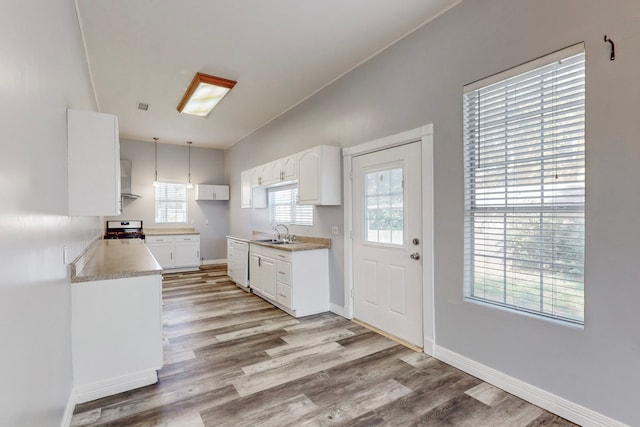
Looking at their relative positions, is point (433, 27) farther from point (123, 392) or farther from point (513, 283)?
point (123, 392)

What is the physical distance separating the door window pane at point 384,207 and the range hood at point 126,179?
221 inches

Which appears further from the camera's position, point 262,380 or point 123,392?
point 262,380

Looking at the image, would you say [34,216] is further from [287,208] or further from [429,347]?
[287,208]

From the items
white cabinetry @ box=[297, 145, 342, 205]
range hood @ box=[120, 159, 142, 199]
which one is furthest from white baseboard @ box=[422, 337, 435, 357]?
range hood @ box=[120, 159, 142, 199]

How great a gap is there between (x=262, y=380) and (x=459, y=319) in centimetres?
168

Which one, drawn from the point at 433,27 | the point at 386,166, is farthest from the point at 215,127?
the point at 433,27

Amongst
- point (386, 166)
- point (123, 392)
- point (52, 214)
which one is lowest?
point (123, 392)

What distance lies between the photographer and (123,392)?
2408 mm

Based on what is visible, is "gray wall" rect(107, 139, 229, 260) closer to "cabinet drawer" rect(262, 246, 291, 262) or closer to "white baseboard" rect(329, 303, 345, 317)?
A: "cabinet drawer" rect(262, 246, 291, 262)

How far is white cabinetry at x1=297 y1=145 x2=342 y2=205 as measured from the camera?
159 inches

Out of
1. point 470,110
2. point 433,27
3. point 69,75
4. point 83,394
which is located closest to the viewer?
point 83,394

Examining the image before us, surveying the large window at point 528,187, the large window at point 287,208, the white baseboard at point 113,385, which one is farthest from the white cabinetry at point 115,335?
the large window at point 287,208

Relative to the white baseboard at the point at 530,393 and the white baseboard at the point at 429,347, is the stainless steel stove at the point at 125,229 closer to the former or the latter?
the white baseboard at the point at 429,347

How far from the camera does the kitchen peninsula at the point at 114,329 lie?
7.61ft
